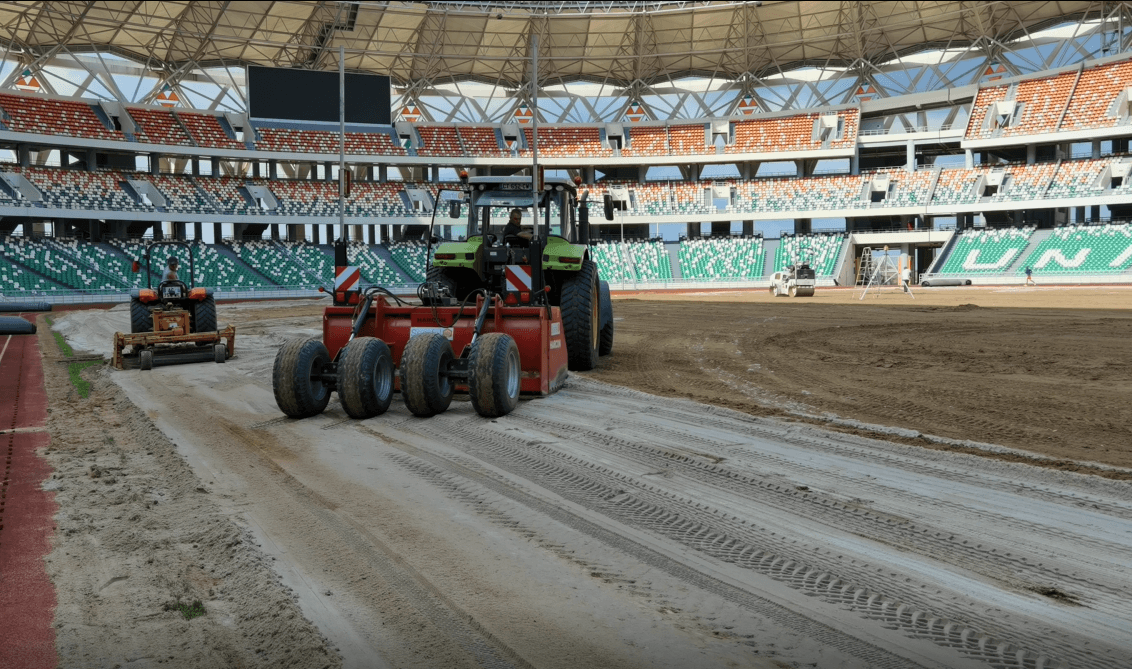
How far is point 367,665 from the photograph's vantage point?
2.84 metres

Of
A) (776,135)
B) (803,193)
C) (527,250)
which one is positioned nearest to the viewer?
(527,250)

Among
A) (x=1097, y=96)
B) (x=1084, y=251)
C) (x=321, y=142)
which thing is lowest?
(x=1084, y=251)

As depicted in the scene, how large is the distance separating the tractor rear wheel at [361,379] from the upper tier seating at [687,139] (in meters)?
50.4

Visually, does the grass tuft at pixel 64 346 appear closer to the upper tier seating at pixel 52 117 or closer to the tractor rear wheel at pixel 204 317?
the tractor rear wheel at pixel 204 317

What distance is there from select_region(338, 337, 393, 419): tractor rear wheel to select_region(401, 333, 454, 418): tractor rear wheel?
256mm

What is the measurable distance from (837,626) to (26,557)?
11.8ft

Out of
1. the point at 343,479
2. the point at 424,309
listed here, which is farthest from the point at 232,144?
the point at 343,479

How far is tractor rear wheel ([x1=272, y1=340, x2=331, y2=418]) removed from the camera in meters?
7.38

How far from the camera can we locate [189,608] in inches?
131

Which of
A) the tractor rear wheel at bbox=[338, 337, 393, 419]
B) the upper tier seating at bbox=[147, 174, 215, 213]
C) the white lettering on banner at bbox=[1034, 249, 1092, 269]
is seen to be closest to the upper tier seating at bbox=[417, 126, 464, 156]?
the upper tier seating at bbox=[147, 174, 215, 213]

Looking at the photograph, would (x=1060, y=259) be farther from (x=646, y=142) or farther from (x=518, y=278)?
(x=518, y=278)

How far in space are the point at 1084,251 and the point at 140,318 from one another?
40.3m

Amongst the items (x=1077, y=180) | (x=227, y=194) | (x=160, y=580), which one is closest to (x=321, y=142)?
(x=227, y=194)

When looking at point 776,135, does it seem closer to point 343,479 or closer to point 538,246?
point 538,246
